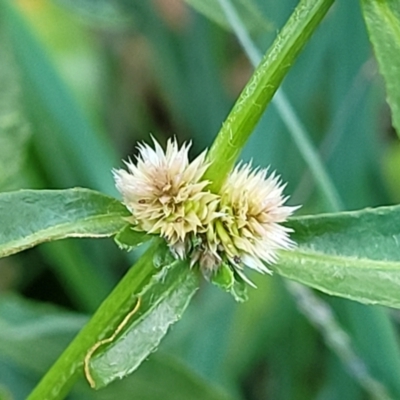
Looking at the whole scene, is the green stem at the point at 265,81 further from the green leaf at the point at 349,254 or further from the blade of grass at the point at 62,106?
the blade of grass at the point at 62,106

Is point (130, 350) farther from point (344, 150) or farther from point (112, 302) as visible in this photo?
point (344, 150)

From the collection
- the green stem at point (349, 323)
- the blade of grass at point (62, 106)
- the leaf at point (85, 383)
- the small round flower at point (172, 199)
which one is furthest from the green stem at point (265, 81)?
the blade of grass at point (62, 106)

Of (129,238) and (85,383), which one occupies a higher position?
(129,238)

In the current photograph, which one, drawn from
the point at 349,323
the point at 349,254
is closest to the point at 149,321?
the point at 349,254

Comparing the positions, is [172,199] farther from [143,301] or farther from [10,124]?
[10,124]

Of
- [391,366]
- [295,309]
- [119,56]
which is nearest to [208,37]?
[119,56]

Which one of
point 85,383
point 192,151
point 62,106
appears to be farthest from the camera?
point 192,151

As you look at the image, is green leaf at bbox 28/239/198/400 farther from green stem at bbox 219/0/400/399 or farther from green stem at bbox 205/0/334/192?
green stem at bbox 219/0/400/399
